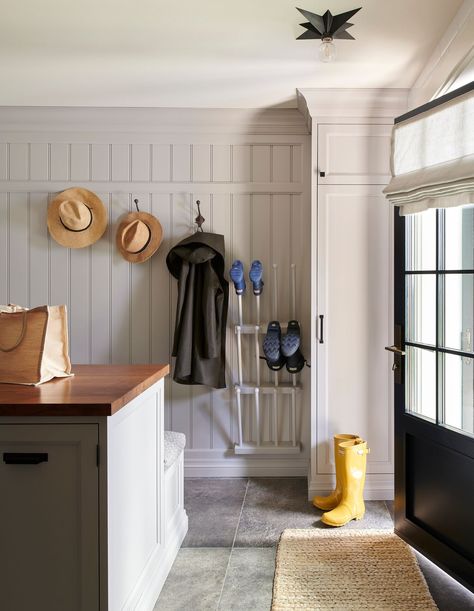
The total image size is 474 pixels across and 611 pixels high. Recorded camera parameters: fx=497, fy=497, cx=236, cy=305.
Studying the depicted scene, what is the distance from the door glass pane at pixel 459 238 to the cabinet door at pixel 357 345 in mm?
790

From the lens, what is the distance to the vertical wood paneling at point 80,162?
11.1ft

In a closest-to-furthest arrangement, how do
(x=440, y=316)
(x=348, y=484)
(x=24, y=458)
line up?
(x=24, y=458) < (x=440, y=316) < (x=348, y=484)

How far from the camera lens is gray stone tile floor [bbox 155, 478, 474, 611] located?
6.50 ft

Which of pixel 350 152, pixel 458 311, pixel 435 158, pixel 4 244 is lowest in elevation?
pixel 458 311

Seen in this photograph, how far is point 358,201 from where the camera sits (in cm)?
297

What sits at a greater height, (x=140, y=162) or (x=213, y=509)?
(x=140, y=162)

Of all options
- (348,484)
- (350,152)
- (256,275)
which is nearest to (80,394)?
(348,484)

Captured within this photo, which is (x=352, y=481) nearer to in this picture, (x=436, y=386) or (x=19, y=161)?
(x=436, y=386)

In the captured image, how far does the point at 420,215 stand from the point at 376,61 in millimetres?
892

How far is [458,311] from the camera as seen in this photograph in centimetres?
215

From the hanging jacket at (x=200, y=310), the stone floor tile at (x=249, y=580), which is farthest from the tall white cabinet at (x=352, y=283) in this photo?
the stone floor tile at (x=249, y=580)

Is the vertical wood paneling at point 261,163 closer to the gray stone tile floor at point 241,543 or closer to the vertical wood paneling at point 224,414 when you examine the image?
the vertical wood paneling at point 224,414

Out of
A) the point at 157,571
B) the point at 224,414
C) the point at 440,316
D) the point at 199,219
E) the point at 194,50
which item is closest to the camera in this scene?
the point at 157,571

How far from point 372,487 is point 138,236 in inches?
83.5
